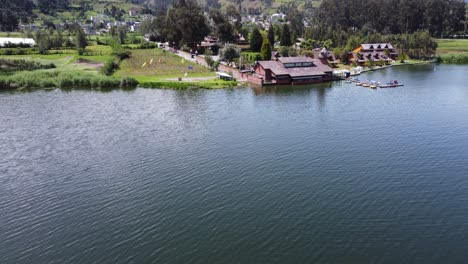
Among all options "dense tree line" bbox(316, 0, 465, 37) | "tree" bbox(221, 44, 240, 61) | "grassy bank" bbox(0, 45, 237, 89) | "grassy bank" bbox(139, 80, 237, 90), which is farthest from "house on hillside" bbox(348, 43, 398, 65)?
"grassy bank" bbox(139, 80, 237, 90)

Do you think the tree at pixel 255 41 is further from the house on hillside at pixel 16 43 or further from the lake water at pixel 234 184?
the house on hillside at pixel 16 43

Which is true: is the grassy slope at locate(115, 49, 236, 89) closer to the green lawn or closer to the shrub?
the green lawn

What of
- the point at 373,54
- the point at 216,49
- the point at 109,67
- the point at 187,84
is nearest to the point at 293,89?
the point at 187,84

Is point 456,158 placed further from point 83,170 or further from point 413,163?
point 83,170

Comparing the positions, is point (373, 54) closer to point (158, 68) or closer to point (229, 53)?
point (229, 53)

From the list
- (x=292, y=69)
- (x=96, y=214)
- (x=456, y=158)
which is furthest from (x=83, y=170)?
(x=292, y=69)

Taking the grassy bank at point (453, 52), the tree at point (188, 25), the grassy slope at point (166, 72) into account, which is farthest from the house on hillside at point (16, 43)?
the grassy bank at point (453, 52)
